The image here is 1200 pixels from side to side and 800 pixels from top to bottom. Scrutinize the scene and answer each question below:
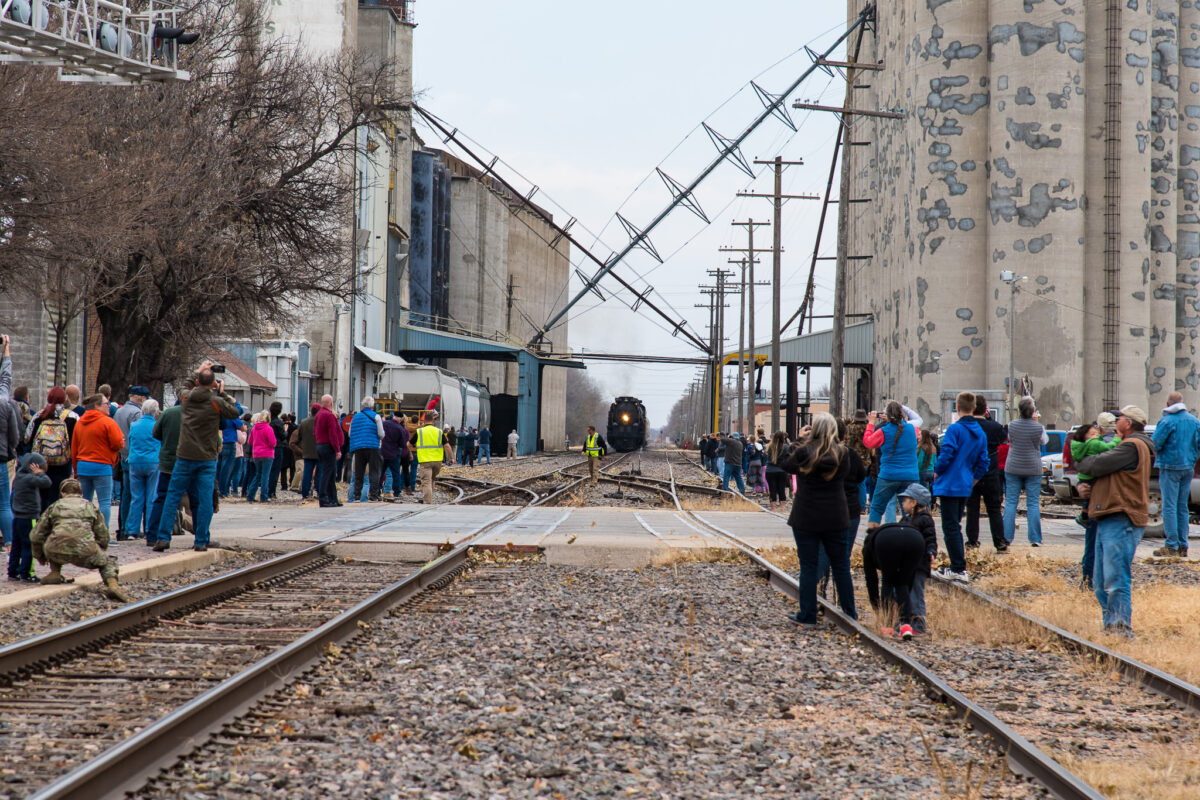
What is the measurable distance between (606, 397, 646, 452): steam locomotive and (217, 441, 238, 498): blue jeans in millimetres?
51831

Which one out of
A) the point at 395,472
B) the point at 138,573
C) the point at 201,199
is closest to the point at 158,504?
the point at 138,573

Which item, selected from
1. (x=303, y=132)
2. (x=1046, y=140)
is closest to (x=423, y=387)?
(x=303, y=132)

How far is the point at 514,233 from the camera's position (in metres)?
85.9

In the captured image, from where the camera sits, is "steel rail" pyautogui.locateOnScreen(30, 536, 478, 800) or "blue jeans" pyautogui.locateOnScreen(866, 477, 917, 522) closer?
"steel rail" pyautogui.locateOnScreen(30, 536, 478, 800)

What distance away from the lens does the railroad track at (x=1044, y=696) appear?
213 inches

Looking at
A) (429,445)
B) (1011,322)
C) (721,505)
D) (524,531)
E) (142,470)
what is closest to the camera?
(142,470)

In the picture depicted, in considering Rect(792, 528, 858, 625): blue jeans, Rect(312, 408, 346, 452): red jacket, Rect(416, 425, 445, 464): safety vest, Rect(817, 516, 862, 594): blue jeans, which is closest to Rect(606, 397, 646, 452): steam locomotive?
Rect(416, 425, 445, 464): safety vest

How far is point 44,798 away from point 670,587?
8243 mm

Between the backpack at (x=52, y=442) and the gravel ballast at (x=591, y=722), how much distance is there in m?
4.48

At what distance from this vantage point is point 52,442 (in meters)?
11.8

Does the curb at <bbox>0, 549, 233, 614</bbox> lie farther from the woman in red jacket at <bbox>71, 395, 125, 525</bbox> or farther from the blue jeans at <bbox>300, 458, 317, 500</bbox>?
the blue jeans at <bbox>300, 458, 317, 500</bbox>

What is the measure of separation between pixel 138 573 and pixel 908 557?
695cm

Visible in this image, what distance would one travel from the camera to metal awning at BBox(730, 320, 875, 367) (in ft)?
160

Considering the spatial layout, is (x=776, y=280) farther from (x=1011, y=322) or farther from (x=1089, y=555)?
(x=1089, y=555)
